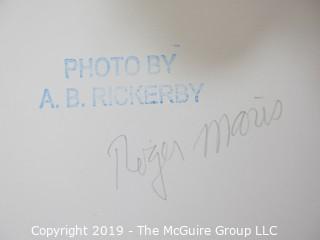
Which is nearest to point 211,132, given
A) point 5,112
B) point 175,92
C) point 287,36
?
point 175,92

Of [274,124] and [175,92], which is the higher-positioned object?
[175,92]

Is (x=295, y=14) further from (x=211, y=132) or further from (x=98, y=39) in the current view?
(x=98, y=39)

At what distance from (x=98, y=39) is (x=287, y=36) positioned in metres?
Result: 0.74

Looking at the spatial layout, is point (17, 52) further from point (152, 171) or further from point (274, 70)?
point (274, 70)

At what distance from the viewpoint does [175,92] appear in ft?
4.23

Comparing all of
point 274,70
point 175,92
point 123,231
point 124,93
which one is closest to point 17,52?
point 124,93

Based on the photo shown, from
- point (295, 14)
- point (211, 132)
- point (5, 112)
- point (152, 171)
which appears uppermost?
point (295, 14)

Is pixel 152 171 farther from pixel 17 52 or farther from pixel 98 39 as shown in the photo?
pixel 17 52

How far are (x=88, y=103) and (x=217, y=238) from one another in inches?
29.2

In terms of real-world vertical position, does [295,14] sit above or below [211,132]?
above

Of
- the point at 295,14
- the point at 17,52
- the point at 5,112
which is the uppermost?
the point at 295,14

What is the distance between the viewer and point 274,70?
1.28m

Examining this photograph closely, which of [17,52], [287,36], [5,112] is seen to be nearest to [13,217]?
[5,112]

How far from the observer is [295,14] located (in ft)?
4.18
